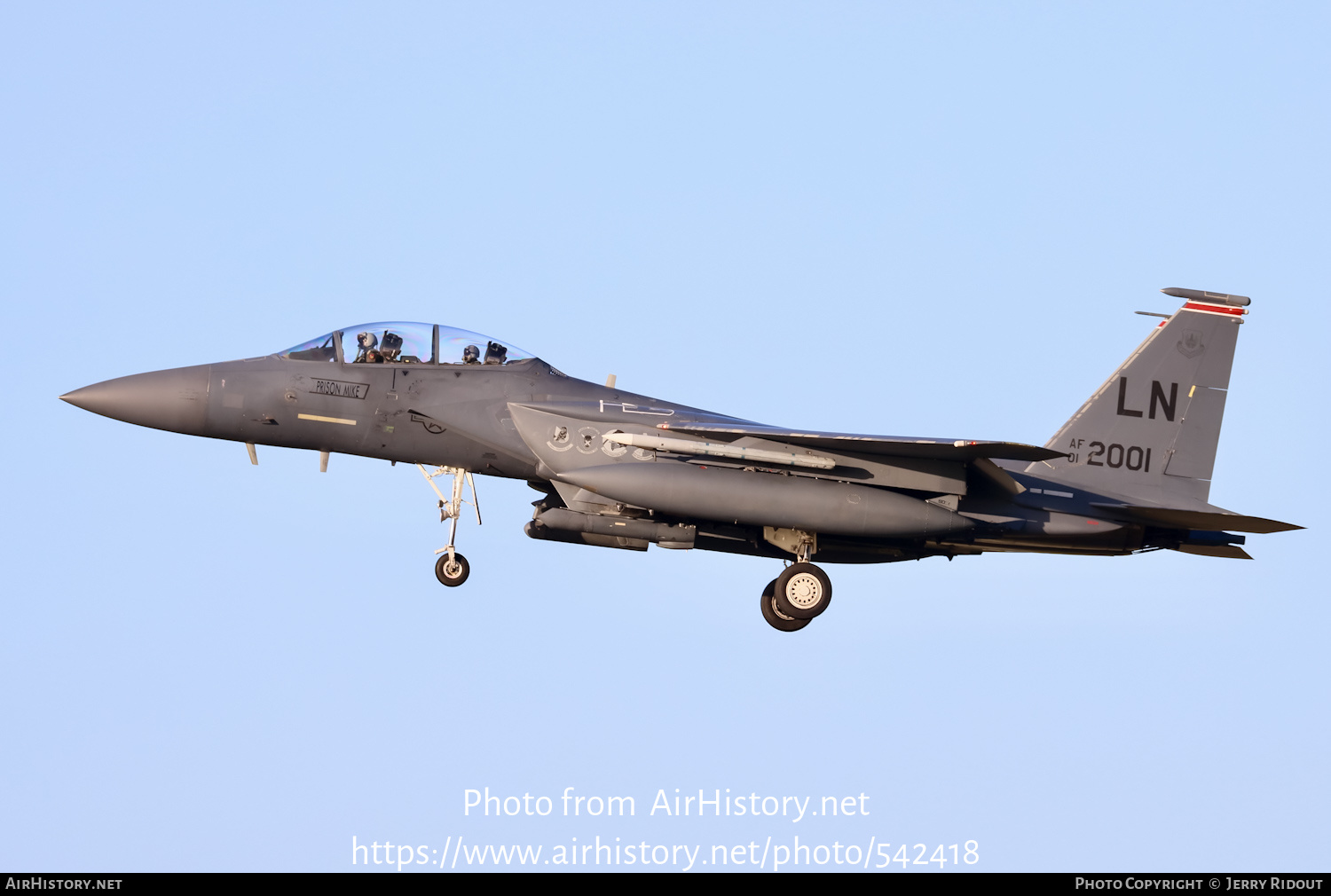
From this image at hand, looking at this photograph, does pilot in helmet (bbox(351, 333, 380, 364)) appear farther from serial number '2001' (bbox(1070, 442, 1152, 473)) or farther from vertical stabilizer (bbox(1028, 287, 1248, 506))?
serial number '2001' (bbox(1070, 442, 1152, 473))

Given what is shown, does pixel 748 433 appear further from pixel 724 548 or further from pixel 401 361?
pixel 401 361

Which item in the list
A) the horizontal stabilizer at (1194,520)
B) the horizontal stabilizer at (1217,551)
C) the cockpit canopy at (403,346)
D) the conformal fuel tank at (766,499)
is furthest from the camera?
the horizontal stabilizer at (1217,551)

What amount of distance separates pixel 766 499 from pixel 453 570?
3.90m

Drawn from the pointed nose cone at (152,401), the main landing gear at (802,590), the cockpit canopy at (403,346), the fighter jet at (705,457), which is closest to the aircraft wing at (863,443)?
the fighter jet at (705,457)

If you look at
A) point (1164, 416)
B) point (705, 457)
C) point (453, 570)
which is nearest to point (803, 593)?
point (705, 457)

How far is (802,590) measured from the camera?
18.3 metres

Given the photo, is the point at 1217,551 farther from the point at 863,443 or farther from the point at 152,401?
the point at 152,401

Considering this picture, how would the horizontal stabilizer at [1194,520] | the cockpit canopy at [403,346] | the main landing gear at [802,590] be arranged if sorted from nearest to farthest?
the horizontal stabilizer at [1194,520] → the cockpit canopy at [403,346] → the main landing gear at [802,590]

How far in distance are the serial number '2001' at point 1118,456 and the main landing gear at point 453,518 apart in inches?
308

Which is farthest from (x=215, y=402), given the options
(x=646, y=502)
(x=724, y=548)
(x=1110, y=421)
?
(x=1110, y=421)

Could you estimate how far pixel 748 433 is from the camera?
17375 millimetres

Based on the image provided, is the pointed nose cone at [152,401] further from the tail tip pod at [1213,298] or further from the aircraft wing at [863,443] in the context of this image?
the tail tip pod at [1213,298]

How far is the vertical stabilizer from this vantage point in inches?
762

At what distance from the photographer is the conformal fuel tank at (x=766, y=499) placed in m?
16.9
